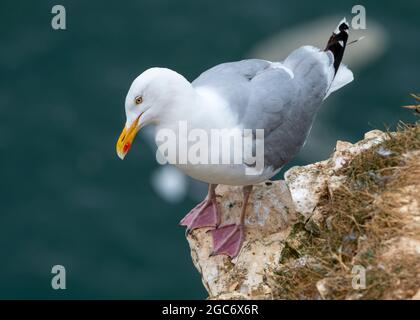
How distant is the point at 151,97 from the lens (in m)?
5.20

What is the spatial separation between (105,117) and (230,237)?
15.3 feet

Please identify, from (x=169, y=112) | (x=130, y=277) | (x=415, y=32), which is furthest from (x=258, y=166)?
(x=415, y=32)

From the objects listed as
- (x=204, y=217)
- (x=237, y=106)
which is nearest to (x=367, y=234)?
(x=237, y=106)

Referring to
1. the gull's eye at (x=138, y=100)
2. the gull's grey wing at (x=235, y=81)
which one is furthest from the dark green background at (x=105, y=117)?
the gull's eye at (x=138, y=100)

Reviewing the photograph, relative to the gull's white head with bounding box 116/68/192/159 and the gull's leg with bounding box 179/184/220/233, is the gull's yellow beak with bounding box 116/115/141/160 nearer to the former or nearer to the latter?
the gull's white head with bounding box 116/68/192/159

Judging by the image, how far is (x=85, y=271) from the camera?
935cm

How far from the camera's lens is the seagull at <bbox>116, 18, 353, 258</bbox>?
5.25m

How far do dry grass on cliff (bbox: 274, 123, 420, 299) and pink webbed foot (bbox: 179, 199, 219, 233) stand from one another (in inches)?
40.3

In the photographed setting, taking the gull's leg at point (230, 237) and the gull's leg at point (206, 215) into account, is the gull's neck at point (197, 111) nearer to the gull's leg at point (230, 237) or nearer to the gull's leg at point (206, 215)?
the gull's leg at point (230, 237)

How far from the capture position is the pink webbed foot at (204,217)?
6.69 meters

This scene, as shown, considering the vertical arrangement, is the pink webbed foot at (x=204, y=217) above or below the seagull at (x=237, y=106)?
below

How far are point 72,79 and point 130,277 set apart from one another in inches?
128

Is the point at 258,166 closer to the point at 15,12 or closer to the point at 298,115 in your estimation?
the point at 298,115

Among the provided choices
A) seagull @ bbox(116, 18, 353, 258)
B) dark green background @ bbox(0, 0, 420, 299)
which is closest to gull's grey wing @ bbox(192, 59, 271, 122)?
seagull @ bbox(116, 18, 353, 258)
